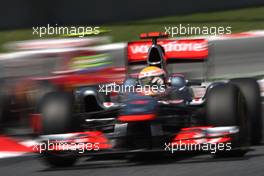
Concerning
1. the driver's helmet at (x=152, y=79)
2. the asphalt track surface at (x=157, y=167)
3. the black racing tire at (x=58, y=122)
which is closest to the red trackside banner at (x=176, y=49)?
the driver's helmet at (x=152, y=79)

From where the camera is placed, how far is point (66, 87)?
1041cm

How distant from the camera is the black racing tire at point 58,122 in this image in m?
7.01

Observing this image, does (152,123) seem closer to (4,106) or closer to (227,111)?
(227,111)

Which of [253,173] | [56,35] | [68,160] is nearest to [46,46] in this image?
[68,160]

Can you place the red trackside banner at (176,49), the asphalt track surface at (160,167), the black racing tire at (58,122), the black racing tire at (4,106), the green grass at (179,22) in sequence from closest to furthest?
the asphalt track surface at (160,167) → the black racing tire at (58,122) → the red trackside banner at (176,49) → the black racing tire at (4,106) → the green grass at (179,22)

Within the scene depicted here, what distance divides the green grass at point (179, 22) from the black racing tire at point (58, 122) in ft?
32.0

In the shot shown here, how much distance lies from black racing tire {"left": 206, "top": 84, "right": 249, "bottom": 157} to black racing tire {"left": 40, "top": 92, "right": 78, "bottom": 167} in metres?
1.18

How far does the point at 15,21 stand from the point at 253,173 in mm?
11664

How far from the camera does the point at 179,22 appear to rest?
17312mm

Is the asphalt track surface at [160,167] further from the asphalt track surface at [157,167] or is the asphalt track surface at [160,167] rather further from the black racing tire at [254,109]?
the black racing tire at [254,109]

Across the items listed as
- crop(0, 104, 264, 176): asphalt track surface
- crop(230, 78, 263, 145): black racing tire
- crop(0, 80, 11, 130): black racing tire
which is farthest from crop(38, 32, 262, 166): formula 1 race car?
crop(0, 80, 11, 130): black racing tire

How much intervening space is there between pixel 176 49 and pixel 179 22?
8452 mm

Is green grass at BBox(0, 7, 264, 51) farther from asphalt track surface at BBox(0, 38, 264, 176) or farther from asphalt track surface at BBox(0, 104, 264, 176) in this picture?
asphalt track surface at BBox(0, 104, 264, 176)

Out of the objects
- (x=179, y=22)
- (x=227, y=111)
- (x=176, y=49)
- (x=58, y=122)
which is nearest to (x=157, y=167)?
(x=227, y=111)
